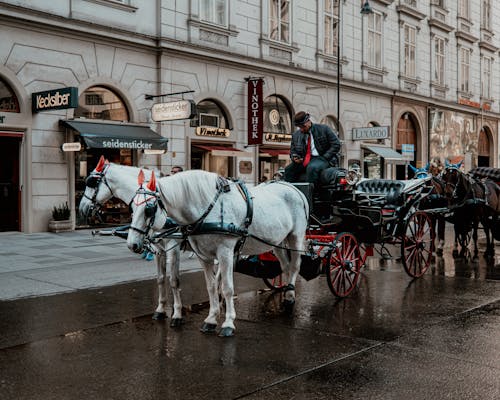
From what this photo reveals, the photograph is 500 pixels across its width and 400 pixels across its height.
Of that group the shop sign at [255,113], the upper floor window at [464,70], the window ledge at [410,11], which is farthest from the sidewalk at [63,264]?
the upper floor window at [464,70]

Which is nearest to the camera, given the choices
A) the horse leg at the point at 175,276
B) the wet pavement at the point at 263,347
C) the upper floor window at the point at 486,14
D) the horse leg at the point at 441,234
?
the wet pavement at the point at 263,347

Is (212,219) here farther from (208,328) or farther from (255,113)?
(255,113)

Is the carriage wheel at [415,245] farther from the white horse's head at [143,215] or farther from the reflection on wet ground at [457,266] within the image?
the white horse's head at [143,215]

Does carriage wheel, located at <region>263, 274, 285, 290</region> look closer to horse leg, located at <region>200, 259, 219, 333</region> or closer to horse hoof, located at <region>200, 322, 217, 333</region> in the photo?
horse leg, located at <region>200, 259, 219, 333</region>

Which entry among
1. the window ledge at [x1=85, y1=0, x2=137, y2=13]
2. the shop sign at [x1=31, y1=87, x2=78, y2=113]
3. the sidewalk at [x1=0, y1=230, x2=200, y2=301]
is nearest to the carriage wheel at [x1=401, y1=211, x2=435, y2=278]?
the sidewalk at [x1=0, y1=230, x2=200, y2=301]

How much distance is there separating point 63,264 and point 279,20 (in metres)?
14.9

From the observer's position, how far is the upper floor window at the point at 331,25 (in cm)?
2497

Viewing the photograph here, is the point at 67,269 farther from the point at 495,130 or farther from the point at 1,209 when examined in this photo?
the point at 495,130

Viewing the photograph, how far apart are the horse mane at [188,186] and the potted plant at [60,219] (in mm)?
10544

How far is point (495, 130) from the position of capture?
39.8 m

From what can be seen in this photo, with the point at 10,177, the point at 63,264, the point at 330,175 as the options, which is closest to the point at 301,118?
the point at 330,175

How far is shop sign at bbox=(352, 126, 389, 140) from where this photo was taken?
74.9 ft

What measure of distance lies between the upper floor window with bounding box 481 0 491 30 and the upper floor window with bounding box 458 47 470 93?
351 cm

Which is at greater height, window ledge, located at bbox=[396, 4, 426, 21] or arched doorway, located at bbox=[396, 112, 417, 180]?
window ledge, located at bbox=[396, 4, 426, 21]
